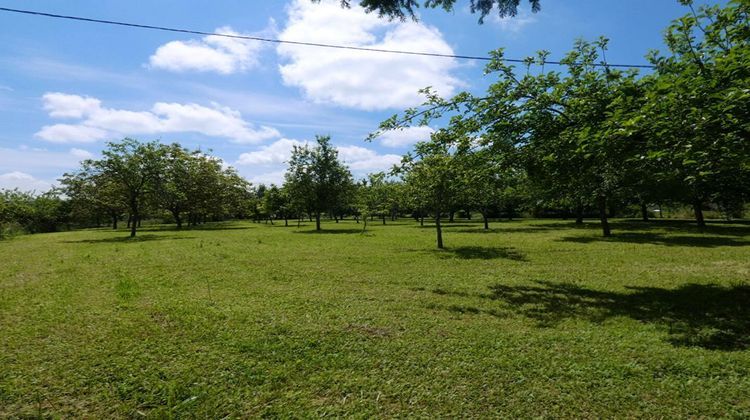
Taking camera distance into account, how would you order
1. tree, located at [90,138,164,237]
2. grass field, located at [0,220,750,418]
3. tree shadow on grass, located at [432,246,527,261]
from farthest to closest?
tree, located at [90,138,164,237], tree shadow on grass, located at [432,246,527,261], grass field, located at [0,220,750,418]

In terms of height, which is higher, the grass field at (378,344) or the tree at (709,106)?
the tree at (709,106)

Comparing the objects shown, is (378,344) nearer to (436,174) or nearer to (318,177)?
(436,174)

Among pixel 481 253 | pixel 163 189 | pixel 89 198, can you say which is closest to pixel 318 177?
pixel 163 189

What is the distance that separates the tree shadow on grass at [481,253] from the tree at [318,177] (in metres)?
20.6

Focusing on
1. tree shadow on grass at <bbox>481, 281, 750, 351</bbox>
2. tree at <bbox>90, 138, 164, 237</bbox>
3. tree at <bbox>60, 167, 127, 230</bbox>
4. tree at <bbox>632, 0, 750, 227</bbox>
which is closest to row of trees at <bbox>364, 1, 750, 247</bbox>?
tree at <bbox>632, 0, 750, 227</bbox>

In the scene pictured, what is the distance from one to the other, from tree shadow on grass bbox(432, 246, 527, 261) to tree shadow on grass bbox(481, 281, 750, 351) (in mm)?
4649

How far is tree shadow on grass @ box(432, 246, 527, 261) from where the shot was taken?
46.1ft

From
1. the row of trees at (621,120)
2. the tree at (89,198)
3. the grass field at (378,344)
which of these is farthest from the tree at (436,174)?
the tree at (89,198)

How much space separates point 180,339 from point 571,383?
5.45 m

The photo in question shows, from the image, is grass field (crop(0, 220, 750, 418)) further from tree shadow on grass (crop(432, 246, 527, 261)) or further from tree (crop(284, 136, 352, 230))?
tree (crop(284, 136, 352, 230))

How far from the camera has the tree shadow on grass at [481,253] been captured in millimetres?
14062

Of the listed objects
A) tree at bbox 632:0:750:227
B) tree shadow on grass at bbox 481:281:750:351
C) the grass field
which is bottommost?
→ tree shadow on grass at bbox 481:281:750:351

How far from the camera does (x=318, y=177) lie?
35438 millimetres

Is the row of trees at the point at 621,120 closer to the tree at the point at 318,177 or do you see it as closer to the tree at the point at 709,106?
the tree at the point at 709,106
